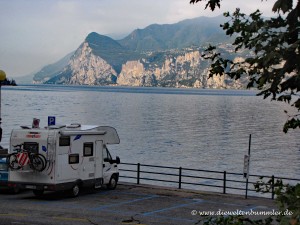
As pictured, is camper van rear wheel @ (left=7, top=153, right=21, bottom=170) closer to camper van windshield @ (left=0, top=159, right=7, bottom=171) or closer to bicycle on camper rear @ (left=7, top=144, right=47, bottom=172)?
bicycle on camper rear @ (left=7, top=144, right=47, bottom=172)

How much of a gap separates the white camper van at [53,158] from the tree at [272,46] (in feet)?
54.7

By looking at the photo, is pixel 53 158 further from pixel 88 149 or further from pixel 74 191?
pixel 88 149

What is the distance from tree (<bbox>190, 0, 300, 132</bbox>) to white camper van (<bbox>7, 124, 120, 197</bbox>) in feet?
54.7

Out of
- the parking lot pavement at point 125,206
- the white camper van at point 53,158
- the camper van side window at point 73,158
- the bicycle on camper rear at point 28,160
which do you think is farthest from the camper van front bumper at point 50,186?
the camper van side window at point 73,158

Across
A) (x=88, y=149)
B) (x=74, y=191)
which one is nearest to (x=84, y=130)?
(x=88, y=149)

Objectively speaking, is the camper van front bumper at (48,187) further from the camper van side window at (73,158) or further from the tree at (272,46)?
the tree at (272,46)

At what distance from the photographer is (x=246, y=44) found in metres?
5.00

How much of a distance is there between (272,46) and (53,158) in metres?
17.4

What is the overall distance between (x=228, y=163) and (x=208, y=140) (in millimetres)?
20573

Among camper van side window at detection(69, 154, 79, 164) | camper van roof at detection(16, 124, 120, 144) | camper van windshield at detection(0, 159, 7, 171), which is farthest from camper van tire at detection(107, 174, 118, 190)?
camper van windshield at detection(0, 159, 7, 171)

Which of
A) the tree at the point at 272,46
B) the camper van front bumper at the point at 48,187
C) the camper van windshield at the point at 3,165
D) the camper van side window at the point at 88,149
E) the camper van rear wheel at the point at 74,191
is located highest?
the tree at the point at 272,46

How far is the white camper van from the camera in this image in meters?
21.1

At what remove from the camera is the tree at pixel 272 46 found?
15.3 ft

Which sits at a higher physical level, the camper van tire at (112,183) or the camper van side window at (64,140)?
the camper van side window at (64,140)
